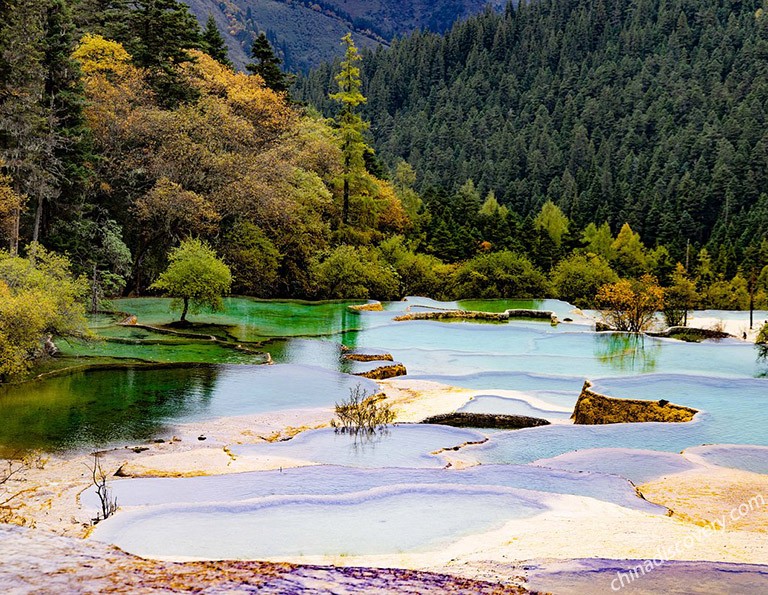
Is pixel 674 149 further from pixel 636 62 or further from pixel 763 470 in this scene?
pixel 763 470

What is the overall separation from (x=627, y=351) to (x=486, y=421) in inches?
475

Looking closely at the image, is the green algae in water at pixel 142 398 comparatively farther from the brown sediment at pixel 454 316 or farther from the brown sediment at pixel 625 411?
the brown sediment at pixel 454 316

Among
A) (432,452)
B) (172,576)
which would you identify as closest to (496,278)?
(432,452)

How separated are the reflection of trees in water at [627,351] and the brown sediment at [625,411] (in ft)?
21.3

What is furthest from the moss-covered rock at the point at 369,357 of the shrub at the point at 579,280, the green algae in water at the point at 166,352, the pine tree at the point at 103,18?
the pine tree at the point at 103,18

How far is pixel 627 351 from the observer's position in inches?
1078

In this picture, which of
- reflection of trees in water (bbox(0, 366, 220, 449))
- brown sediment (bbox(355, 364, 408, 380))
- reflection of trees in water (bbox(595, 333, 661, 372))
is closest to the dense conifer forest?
reflection of trees in water (bbox(0, 366, 220, 449))

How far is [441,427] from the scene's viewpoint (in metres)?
15.9

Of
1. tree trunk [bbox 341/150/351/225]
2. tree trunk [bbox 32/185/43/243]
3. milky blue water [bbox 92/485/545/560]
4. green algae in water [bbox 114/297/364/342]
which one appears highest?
tree trunk [bbox 341/150/351/225]

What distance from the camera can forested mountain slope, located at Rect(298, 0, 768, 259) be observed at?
3442 inches

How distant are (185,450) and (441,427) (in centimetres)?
520

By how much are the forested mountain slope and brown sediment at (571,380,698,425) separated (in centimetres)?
5369

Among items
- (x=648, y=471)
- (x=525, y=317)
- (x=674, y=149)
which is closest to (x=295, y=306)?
(x=525, y=317)

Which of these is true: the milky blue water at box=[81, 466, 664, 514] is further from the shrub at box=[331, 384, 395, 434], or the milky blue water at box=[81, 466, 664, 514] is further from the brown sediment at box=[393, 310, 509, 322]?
the brown sediment at box=[393, 310, 509, 322]
